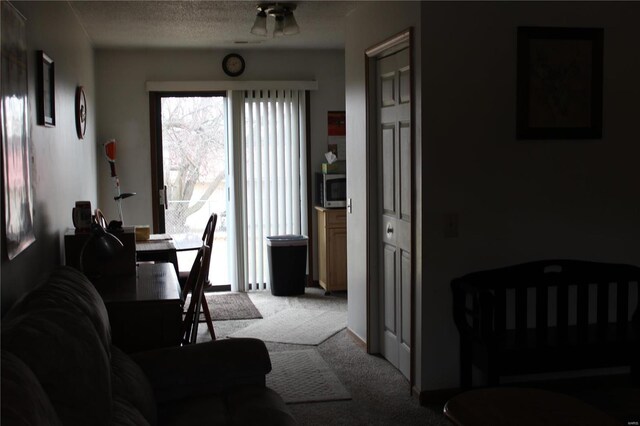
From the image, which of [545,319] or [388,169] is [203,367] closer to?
[545,319]

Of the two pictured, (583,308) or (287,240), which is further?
(287,240)

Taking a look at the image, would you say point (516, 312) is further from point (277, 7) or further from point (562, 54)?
point (277, 7)

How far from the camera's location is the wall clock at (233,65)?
7.39 m

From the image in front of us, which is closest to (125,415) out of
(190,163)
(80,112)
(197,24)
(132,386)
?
(132,386)

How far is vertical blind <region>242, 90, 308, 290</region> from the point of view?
7512 millimetres

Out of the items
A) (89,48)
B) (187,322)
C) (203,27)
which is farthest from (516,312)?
(89,48)

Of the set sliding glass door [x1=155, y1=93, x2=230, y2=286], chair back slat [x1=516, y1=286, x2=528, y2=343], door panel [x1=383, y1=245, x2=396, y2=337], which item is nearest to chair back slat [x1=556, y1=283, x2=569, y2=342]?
chair back slat [x1=516, y1=286, x2=528, y2=343]

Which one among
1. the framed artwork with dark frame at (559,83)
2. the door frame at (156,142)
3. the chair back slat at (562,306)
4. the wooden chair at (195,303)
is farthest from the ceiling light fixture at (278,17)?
the chair back slat at (562,306)

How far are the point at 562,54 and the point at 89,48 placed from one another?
428 centimetres

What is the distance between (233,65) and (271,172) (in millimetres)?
1132

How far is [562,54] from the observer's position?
161 inches

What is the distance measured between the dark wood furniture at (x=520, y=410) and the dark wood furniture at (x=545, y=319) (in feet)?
2.52

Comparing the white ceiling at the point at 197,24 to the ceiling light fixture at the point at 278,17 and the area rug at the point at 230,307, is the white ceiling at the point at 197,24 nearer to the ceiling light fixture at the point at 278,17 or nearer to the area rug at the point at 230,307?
the ceiling light fixture at the point at 278,17

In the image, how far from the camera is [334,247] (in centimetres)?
729
